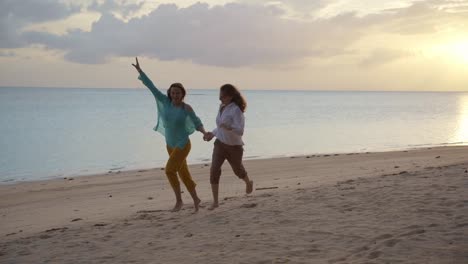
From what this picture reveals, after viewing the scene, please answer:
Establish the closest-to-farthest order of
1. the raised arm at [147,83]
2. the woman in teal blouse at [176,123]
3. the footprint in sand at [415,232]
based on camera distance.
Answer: the footprint in sand at [415,232] → the woman in teal blouse at [176,123] → the raised arm at [147,83]

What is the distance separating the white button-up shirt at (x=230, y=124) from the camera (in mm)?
7062

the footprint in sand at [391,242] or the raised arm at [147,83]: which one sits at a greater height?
the raised arm at [147,83]

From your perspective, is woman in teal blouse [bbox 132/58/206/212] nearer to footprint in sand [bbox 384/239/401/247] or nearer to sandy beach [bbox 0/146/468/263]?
sandy beach [bbox 0/146/468/263]

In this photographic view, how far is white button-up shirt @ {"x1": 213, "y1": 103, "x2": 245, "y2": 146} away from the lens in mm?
7062

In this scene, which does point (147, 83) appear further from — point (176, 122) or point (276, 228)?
point (276, 228)

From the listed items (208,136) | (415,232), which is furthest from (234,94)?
(415,232)

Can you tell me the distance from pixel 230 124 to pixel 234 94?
0.44 meters

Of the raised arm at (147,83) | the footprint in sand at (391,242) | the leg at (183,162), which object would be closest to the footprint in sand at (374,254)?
the footprint in sand at (391,242)

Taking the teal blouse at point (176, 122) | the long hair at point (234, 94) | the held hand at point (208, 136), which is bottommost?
the held hand at point (208, 136)

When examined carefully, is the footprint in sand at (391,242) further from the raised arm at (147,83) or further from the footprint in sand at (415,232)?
the raised arm at (147,83)

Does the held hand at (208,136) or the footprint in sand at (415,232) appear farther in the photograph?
the held hand at (208,136)

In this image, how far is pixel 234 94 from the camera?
7070 millimetres

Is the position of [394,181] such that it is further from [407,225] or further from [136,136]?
[136,136]

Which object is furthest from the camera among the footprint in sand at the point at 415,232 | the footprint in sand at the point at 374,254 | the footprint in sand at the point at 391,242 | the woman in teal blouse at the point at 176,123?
the woman in teal blouse at the point at 176,123
